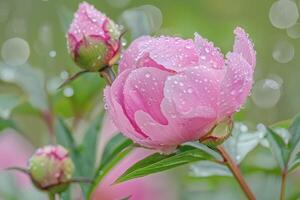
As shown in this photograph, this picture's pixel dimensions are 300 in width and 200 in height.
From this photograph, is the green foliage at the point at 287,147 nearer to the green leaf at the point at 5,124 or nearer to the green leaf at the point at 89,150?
the green leaf at the point at 89,150

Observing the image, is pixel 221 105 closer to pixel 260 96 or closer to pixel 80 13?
pixel 80 13

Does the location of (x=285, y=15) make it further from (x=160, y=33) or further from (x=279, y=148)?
(x=279, y=148)

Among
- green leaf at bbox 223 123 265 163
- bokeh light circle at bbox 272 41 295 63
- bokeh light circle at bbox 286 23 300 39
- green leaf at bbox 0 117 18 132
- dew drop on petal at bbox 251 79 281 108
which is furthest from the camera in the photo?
bokeh light circle at bbox 286 23 300 39

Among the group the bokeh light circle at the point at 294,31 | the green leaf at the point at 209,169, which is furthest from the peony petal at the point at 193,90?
the bokeh light circle at the point at 294,31

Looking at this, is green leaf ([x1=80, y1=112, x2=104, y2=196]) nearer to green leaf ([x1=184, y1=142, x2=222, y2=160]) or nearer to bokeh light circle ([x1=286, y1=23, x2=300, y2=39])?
green leaf ([x1=184, y1=142, x2=222, y2=160])

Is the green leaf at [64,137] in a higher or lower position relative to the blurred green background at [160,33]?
lower

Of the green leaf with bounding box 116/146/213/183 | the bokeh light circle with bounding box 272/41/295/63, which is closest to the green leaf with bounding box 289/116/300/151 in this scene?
the green leaf with bounding box 116/146/213/183

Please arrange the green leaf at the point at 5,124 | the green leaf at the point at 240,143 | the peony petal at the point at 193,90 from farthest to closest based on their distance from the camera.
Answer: the green leaf at the point at 5,124 → the green leaf at the point at 240,143 → the peony petal at the point at 193,90
